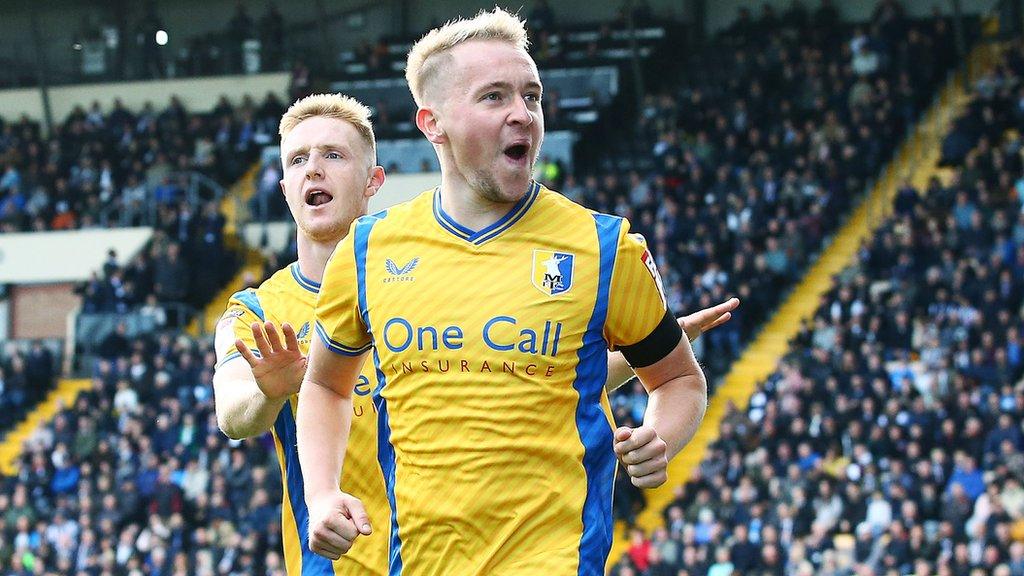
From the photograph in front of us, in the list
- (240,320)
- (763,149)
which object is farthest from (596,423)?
(763,149)

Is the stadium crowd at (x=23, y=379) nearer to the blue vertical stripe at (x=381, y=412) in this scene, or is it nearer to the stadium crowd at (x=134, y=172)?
the stadium crowd at (x=134, y=172)

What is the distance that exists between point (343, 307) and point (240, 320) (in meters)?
1.36

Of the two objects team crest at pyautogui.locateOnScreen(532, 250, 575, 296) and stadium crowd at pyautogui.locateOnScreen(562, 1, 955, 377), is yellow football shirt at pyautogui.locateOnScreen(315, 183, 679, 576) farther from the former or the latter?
stadium crowd at pyautogui.locateOnScreen(562, 1, 955, 377)

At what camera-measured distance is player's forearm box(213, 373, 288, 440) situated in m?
5.40

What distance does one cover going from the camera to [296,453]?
19.6 feet

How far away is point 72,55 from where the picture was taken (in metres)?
36.5

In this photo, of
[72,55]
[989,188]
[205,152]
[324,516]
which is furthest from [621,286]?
[72,55]

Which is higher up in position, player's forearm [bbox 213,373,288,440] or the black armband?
the black armband

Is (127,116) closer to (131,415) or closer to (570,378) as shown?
(131,415)

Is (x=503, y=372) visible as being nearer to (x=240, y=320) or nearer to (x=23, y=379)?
(x=240, y=320)

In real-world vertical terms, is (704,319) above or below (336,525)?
above

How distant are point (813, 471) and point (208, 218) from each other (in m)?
14.3

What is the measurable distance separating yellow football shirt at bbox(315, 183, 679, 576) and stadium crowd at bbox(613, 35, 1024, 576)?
11.3 metres

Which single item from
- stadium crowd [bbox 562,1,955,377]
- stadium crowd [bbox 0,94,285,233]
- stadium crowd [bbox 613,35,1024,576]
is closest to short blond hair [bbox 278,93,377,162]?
stadium crowd [bbox 613,35,1024,576]
